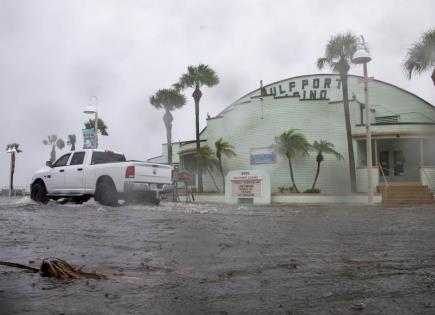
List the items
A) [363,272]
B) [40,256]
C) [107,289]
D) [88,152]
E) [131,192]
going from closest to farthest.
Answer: [107,289]
[363,272]
[40,256]
[131,192]
[88,152]

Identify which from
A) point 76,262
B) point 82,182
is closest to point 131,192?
point 82,182

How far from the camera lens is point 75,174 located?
9695 mm

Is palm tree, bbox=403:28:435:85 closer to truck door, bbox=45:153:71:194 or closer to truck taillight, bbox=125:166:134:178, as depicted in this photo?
truck taillight, bbox=125:166:134:178

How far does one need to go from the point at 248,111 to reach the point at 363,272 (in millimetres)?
1609

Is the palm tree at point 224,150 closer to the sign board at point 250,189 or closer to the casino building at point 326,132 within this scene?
the casino building at point 326,132

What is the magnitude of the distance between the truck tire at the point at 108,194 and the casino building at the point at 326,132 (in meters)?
2.17

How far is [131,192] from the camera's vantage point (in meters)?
9.03

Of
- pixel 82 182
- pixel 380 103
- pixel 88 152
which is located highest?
pixel 380 103

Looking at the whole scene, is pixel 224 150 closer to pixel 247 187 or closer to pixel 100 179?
pixel 100 179

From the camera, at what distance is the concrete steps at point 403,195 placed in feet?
43.5

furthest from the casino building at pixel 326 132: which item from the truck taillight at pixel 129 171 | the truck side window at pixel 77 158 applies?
the truck side window at pixel 77 158

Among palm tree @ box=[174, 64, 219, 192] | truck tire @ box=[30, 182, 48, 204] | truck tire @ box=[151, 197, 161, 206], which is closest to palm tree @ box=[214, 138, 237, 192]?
palm tree @ box=[174, 64, 219, 192]

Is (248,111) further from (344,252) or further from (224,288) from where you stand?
(224,288)

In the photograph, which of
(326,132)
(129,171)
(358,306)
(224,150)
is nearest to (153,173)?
(129,171)
